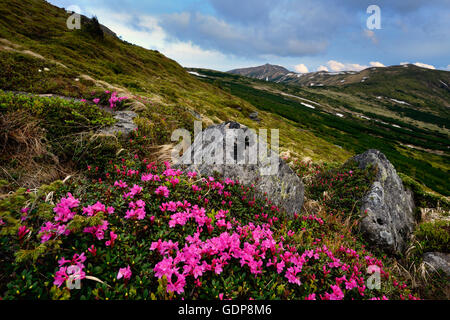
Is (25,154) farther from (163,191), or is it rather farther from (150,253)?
(150,253)

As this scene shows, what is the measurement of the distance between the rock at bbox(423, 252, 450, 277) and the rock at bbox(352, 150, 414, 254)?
632mm

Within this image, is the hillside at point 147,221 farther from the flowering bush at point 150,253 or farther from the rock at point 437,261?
the rock at point 437,261

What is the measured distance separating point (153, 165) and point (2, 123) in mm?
3233

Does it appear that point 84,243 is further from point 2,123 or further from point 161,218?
point 2,123

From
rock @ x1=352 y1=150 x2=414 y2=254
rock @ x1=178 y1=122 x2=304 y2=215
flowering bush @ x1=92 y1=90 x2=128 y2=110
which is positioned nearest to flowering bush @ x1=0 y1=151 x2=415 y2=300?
rock @ x1=178 y1=122 x2=304 y2=215

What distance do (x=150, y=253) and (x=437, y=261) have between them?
779 cm

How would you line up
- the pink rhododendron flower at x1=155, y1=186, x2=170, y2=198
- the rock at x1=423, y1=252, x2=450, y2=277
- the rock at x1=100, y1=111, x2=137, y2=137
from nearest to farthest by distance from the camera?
1. the pink rhododendron flower at x1=155, y1=186, x2=170, y2=198
2. the rock at x1=423, y1=252, x2=450, y2=277
3. the rock at x1=100, y1=111, x2=137, y2=137

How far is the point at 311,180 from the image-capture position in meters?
8.53

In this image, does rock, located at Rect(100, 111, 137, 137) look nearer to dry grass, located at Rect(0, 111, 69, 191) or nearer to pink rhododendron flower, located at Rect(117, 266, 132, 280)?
dry grass, located at Rect(0, 111, 69, 191)

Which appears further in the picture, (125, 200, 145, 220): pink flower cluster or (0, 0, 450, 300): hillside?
(125, 200, 145, 220): pink flower cluster

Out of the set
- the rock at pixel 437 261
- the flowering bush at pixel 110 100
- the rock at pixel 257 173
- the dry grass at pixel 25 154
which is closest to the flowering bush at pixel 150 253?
the dry grass at pixel 25 154

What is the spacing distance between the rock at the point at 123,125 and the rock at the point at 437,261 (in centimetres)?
953

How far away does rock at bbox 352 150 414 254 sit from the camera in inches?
229

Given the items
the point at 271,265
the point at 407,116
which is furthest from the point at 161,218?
the point at 407,116
